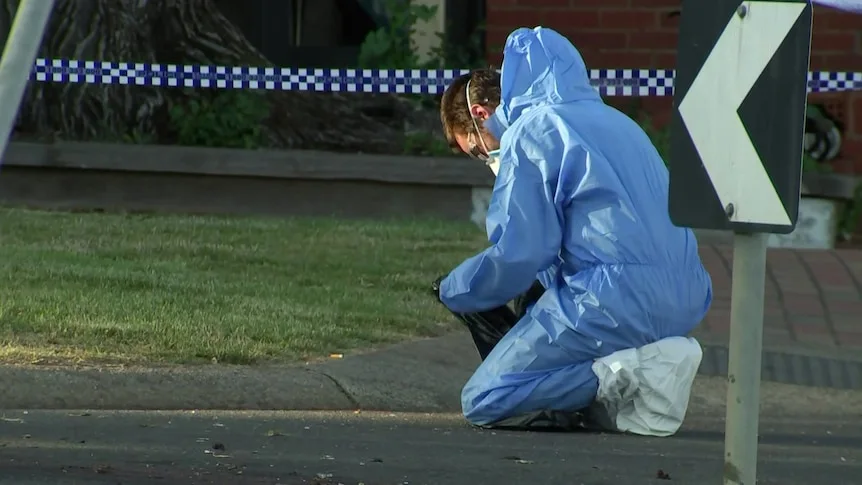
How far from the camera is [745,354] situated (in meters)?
3.46

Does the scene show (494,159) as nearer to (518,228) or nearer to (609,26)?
(518,228)

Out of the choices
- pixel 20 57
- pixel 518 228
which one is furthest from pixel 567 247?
pixel 20 57

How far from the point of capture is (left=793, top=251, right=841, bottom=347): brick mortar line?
7.46m

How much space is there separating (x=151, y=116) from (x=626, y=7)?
11.4 feet

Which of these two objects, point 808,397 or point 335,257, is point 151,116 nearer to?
point 335,257

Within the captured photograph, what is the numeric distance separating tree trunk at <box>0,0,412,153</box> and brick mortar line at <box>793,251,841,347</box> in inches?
127

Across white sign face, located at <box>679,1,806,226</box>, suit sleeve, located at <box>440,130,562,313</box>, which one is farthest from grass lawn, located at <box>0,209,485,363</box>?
white sign face, located at <box>679,1,806,226</box>

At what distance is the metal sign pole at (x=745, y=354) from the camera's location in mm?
3438

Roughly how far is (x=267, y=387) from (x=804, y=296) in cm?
351

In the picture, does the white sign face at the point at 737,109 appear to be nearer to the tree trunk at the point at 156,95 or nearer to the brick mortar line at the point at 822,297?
the brick mortar line at the point at 822,297

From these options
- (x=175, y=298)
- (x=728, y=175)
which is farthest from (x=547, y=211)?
(x=175, y=298)

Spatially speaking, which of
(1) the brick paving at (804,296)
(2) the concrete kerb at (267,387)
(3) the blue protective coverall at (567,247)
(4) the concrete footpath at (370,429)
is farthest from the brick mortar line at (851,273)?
(3) the blue protective coverall at (567,247)

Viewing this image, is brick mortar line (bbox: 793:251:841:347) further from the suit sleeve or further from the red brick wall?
the suit sleeve

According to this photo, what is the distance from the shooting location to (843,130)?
1134 cm
